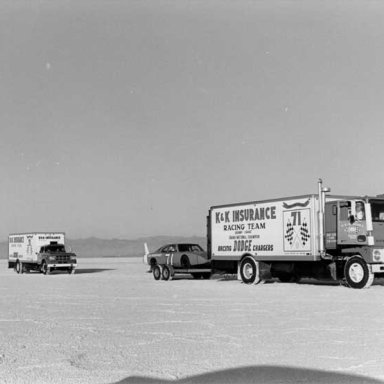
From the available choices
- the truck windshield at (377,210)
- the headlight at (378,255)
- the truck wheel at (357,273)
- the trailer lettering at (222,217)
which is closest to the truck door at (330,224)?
the truck wheel at (357,273)

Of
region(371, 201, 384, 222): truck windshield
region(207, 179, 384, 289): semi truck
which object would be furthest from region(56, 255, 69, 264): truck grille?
region(371, 201, 384, 222): truck windshield

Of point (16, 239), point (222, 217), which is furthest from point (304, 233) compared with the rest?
point (16, 239)

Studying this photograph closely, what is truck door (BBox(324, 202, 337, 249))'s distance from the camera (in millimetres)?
21328

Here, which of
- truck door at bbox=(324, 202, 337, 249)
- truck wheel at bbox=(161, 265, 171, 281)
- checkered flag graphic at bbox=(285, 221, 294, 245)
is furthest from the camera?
truck wheel at bbox=(161, 265, 171, 281)

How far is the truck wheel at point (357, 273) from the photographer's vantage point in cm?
2027

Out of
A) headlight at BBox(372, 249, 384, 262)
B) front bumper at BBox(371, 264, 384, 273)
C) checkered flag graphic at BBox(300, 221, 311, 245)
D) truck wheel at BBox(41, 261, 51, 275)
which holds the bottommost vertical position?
truck wheel at BBox(41, 261, 51, 275)

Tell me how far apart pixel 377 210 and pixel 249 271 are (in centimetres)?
556

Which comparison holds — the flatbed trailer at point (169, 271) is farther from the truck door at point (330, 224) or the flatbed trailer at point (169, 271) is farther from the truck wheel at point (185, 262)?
the truck door at point (330, 224)

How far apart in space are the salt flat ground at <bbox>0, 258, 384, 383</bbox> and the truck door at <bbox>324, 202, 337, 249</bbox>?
380 centimetres

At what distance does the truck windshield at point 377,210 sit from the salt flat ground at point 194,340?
12.1 ft

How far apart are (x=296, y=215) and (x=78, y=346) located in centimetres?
1373

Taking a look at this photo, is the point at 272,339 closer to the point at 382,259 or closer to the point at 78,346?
the point at 78,346

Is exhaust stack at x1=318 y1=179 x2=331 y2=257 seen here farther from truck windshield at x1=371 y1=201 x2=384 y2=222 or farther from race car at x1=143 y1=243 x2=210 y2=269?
race car at x1=143 y1=243 x2=210 y2=269

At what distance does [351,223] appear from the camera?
20.9m
